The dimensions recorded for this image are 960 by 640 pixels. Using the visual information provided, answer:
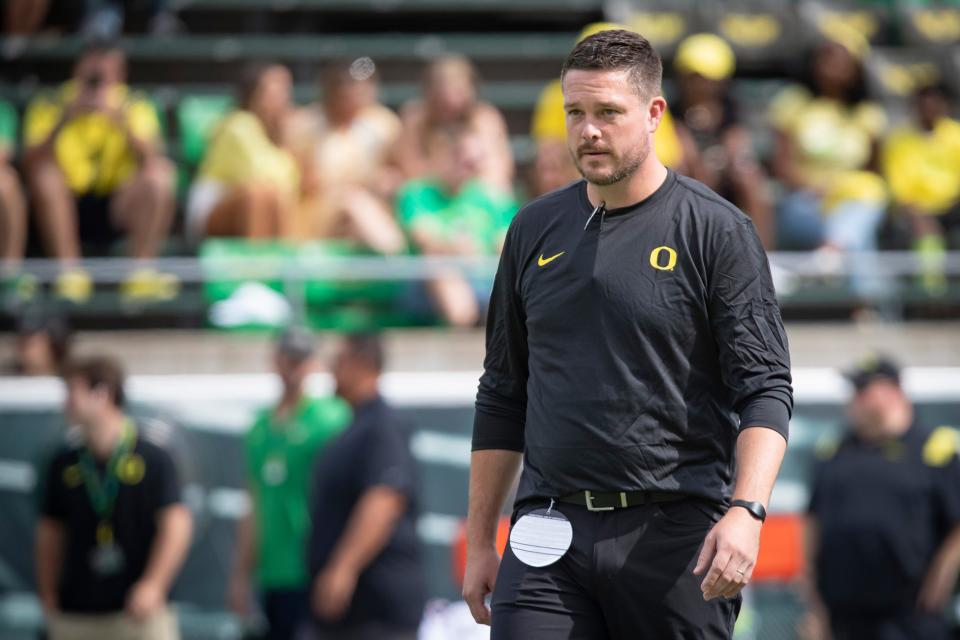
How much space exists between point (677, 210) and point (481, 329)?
5.71 meters

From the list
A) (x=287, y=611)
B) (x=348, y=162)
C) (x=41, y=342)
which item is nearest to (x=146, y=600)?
(x=287, y=611)

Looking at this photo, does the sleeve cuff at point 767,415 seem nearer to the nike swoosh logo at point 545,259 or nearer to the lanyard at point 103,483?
the nike swoosh logo at point 545,259

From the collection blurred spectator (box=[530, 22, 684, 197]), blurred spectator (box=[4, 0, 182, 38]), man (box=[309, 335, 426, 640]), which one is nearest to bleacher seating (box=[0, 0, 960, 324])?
blurred spectator (box=[4, 0, 182, 38])

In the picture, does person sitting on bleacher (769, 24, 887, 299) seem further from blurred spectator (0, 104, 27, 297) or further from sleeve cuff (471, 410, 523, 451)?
sleeve cuff (471, 410, 523, 451)

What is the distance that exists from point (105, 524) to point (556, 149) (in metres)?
3.46

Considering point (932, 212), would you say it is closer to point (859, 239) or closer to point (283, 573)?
point (859, 239)

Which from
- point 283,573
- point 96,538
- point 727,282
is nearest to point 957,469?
point 283,573

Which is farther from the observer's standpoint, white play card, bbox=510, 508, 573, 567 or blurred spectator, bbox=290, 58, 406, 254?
blurred spectator, bbox=290, 58, 406, 254

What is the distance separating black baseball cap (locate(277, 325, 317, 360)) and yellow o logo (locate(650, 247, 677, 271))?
4759 mm

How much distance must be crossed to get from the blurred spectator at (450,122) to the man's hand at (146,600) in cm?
338

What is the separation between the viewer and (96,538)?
816 cm

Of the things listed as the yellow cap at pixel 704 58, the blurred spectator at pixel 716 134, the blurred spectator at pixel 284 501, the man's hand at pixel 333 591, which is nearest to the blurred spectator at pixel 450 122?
the blurred spectator at pixel 716 134

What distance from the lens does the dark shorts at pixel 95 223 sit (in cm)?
997

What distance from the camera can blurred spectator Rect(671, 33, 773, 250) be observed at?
1023 centimetres
